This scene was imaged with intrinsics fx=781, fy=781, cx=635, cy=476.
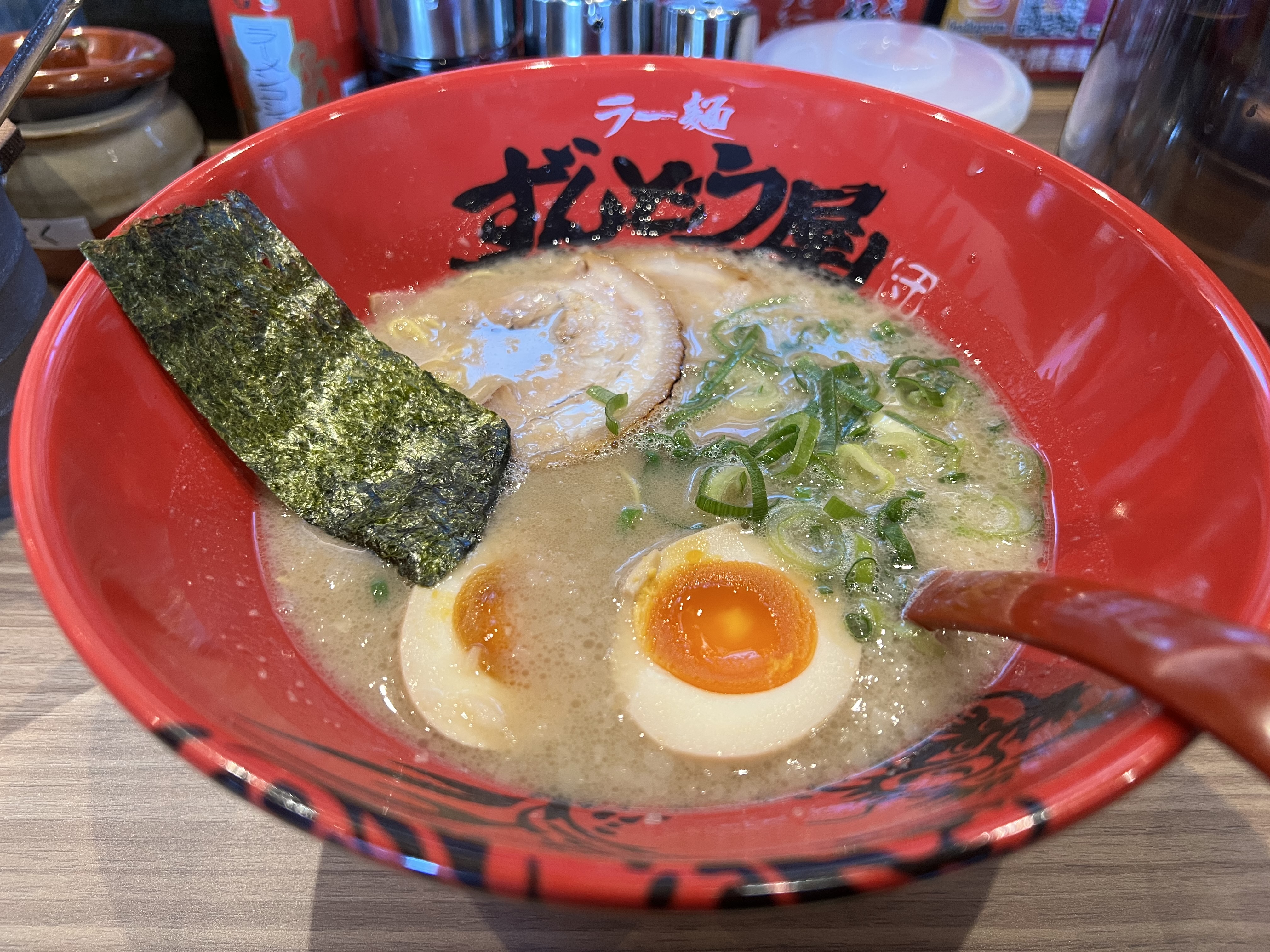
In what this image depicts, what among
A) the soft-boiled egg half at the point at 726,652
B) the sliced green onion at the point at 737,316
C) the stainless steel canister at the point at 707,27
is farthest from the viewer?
the stainless steel canister at the point at 707,27

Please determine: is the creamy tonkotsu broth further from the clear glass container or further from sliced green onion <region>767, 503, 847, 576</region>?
the clear glass container

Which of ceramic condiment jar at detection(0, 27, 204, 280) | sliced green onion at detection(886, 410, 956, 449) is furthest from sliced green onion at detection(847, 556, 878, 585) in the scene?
ceramic condiment jar at detection(0, 27, 204, 280)

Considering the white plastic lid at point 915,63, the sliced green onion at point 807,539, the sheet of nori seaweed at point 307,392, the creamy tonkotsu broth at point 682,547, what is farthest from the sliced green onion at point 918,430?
the white plastic lid at point 915,63

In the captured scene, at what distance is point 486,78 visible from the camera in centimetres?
141

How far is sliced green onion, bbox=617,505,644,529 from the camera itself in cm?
115

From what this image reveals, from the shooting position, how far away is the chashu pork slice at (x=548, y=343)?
51.6 inches

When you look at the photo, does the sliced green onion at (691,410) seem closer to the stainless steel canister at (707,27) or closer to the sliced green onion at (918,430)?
the sliced green onion at (918,430)

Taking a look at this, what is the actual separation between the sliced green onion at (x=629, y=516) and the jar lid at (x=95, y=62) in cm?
116

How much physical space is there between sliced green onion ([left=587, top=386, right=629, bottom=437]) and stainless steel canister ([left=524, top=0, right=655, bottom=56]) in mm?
870

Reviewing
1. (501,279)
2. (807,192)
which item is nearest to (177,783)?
(501,279)

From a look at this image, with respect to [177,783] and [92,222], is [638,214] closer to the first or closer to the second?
[92,222]

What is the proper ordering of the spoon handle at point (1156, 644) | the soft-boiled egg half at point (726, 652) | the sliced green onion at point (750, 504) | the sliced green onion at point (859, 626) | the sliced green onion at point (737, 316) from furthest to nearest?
the sliced green onion at point (737, 316) < the sliced green onion at point (750, 504) < the sliced green onion at point (859, 626) < the soft-boiled egg half at point (726, 652) < the spoon handle at point (1156, 644)

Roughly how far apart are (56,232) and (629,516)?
4.07 ft

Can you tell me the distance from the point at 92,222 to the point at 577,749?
1.38 metres
